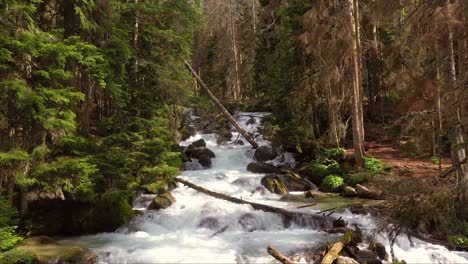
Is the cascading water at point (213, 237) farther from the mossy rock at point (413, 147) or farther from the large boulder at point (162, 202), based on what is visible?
the mossy rock at point (413, 147)

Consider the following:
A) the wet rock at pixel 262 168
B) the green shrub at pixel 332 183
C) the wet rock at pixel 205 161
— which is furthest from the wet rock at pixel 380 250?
the wet rock at pixel 205 161

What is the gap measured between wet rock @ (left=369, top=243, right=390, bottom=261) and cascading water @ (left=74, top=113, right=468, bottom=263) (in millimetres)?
454

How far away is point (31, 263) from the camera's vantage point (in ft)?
29.1

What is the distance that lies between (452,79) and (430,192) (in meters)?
6.31

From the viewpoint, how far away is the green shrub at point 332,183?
668 inches

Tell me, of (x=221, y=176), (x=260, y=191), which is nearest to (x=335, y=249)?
(x=260, y=191)

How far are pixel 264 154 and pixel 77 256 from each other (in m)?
14.4

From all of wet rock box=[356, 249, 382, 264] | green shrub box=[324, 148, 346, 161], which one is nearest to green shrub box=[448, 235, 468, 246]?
wet rock box=[356, 249, 382, 264]

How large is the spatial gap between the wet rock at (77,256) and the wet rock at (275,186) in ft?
29.5

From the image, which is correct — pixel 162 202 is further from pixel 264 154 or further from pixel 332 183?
pixel 264 154

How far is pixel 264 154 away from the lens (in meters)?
22.5

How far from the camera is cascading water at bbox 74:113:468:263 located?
10.0m

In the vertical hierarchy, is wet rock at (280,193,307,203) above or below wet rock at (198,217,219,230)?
above

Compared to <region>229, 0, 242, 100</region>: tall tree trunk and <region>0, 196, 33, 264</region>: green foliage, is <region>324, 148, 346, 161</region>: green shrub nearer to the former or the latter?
<region>0, 196, 33, 264</region>: green foliage
